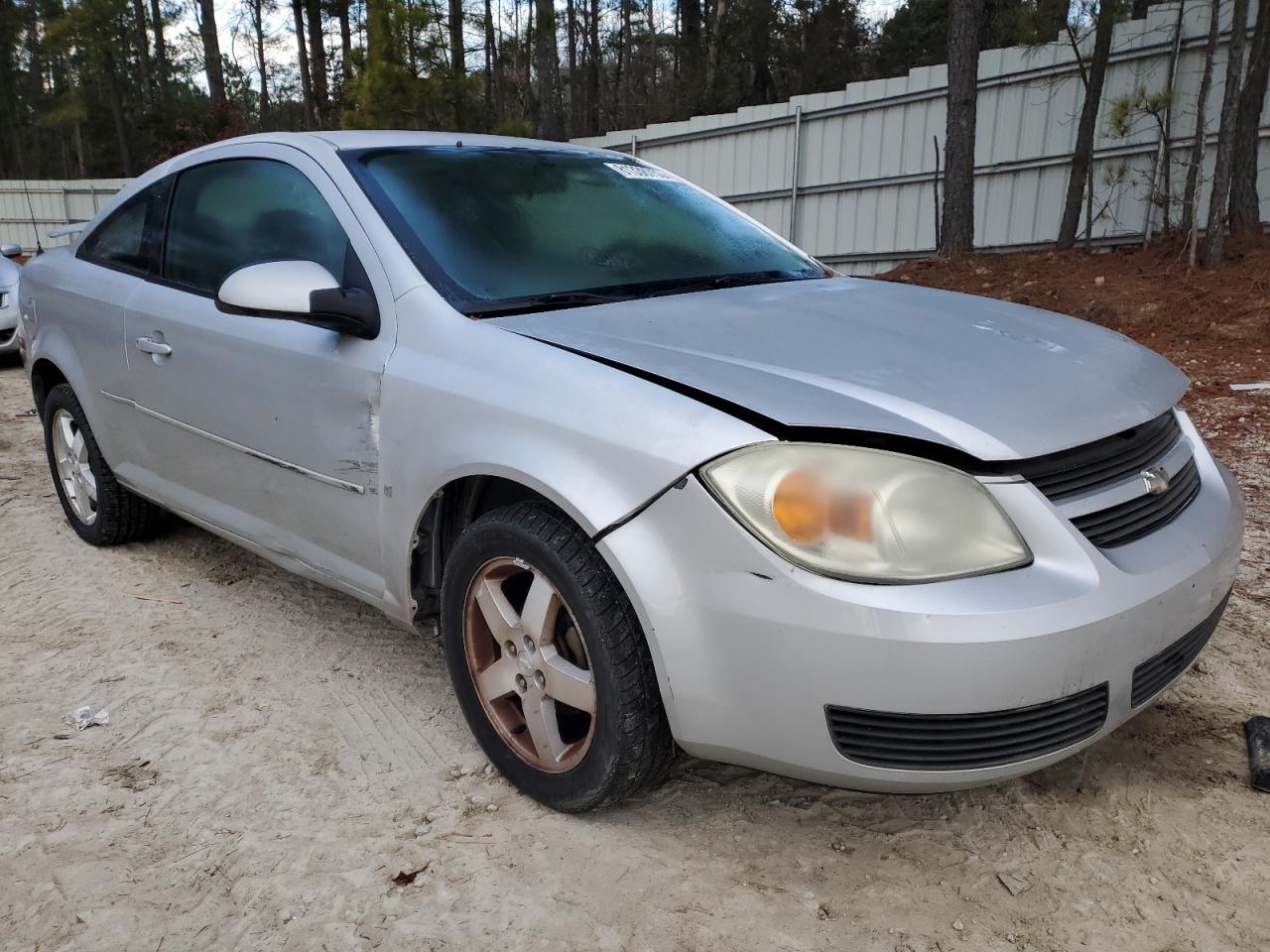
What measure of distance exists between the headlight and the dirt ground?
0.72m

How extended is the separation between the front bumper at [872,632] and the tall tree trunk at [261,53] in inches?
1139

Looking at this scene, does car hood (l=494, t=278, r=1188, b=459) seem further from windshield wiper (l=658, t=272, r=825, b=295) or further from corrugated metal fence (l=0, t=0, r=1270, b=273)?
corrugated metal fence (l=0, t=0, r=1270, b=273)

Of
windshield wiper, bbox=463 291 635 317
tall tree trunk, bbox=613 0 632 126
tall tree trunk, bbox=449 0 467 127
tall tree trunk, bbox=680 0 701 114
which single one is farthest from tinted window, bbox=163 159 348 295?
tall tree trunk, bbox=613 0 632 126

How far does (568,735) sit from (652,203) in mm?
1697

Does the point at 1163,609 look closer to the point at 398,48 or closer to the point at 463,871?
the point at 463,871

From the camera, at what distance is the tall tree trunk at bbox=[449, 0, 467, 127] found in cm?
1209

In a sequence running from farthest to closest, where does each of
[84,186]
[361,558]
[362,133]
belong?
[84,186]
[362,133]
[361,558]

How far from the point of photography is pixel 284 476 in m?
2.79

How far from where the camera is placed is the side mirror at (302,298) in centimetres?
240

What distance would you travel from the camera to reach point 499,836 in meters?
2.19

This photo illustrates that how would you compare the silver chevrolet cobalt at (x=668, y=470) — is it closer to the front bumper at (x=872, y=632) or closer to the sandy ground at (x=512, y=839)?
the front bumper at (x=872, y=632)

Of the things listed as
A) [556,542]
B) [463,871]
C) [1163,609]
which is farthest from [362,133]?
[1163,609]

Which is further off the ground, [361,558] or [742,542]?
[742,542]

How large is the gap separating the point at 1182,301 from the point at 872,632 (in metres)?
7.60
